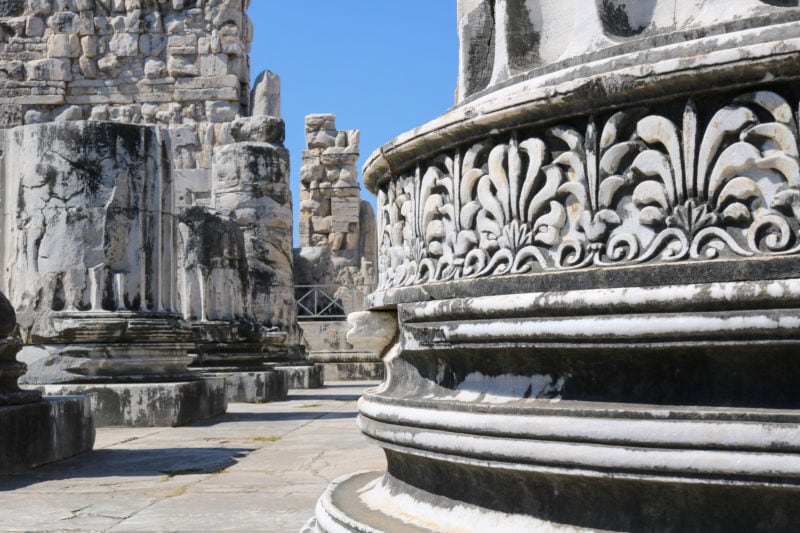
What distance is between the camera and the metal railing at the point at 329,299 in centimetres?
1945

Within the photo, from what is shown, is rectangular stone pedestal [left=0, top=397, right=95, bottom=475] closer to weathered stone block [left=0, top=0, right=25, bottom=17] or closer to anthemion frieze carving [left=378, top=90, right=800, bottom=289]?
anthemion frieze carving [left=378, top=90, right=800, bottom=289]

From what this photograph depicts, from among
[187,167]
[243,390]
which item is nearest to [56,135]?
[243,390]

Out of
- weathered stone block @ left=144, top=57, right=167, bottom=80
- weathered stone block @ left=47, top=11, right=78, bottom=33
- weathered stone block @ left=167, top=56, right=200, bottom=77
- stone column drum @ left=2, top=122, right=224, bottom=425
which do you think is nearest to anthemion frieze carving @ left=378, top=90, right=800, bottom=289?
stone column drum @ left=2, top=122, right=224, bottom=425

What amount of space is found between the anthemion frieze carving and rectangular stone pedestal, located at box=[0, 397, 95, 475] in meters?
3.22

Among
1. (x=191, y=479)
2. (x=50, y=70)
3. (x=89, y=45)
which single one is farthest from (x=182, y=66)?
(x=191, y=479)

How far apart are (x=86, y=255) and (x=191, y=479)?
11.4 ft

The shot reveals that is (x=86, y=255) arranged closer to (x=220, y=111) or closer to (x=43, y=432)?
(x=43, y=432)

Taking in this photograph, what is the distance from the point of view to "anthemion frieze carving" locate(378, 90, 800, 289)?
191 cm

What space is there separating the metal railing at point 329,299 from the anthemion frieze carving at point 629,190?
16.8m

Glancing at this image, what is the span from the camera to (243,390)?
10.4 meters

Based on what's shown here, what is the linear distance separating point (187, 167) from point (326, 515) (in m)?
16.7

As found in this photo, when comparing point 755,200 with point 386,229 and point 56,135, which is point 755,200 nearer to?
point 386,229

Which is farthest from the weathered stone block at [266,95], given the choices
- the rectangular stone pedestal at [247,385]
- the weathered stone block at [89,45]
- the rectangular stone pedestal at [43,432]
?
the rectangular stone pedestal at [43,432]

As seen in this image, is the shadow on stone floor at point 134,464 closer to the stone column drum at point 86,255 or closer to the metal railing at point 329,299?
the stone column drum at point 86,255
